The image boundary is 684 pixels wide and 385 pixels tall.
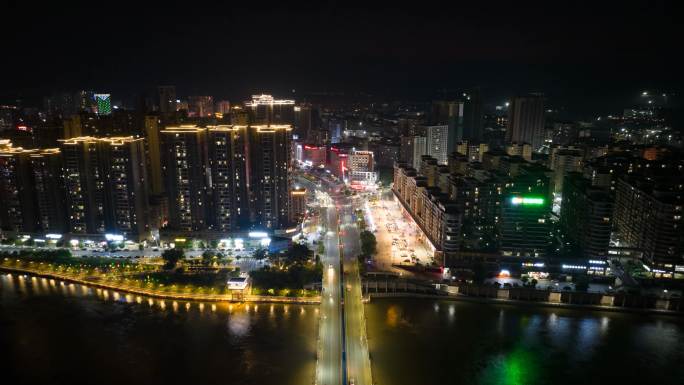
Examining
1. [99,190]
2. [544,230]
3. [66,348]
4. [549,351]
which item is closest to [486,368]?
[549,351]

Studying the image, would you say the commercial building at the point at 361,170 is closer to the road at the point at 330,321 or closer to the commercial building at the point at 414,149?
the commercial building at the point at 414,149

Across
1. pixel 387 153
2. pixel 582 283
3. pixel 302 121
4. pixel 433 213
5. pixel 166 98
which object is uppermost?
pixel 166 98

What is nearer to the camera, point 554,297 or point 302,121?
point 554,297

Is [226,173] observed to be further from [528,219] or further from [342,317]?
[528,219]

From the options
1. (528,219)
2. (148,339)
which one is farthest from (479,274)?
(148,339)

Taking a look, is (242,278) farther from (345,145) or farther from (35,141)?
(345,145)

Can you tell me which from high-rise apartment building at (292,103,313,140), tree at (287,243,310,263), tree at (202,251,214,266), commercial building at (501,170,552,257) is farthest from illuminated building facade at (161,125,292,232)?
high-rise apartment building at (292,103,313,140)

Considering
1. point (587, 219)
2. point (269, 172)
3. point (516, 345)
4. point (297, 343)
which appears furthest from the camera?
point (269, 172)

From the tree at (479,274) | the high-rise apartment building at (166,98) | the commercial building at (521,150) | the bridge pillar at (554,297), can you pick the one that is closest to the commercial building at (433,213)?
the tree at (479,274)
